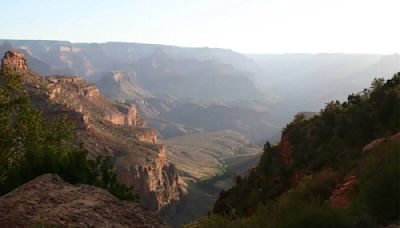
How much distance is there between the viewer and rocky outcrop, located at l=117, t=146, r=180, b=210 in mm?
85250

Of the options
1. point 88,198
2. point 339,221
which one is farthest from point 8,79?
point 339,221

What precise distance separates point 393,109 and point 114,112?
450 ft

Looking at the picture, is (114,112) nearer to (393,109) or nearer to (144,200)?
(144,200)

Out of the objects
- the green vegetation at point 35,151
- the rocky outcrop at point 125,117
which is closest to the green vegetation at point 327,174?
the green vegetation at point 35,151

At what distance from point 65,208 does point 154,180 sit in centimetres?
8520

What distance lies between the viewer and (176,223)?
8756 centimetres

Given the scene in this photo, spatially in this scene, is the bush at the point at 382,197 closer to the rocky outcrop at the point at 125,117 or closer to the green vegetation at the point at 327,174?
the green vegetation at the point at 327,174

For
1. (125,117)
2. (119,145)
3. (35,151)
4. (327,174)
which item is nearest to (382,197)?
(327,174)

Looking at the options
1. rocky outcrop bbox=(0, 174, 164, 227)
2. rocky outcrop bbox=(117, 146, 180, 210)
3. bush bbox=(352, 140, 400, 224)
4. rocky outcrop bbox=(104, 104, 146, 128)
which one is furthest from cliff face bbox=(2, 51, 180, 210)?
bush bbox=(352, 140, 400, 224)

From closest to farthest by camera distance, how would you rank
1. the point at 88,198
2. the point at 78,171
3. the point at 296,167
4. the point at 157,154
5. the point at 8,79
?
1. the point at 88,198
2. the point at 78,171
3. the point at 8,79
4. the point at 296,167
5. the point at 157,154

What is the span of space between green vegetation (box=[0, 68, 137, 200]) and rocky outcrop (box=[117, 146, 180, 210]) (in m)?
51.3

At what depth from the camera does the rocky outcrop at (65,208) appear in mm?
10633

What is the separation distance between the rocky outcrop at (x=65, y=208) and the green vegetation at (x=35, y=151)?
2955mm

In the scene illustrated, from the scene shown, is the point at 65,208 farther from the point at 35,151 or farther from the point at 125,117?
the point at 125,117
